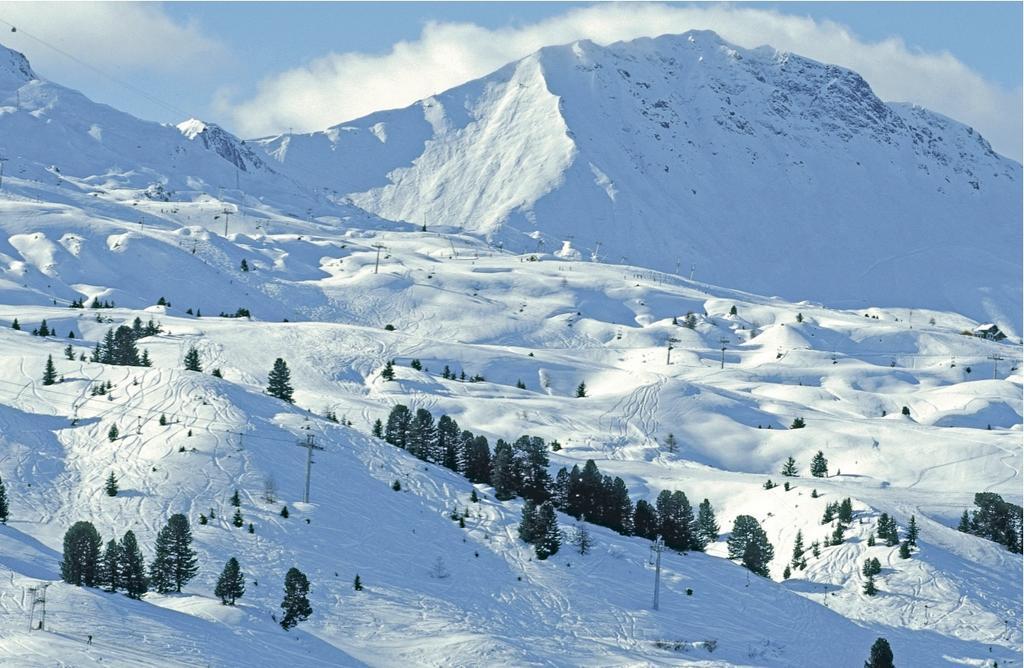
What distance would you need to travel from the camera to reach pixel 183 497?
94.5m

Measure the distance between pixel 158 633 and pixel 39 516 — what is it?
24.7 m

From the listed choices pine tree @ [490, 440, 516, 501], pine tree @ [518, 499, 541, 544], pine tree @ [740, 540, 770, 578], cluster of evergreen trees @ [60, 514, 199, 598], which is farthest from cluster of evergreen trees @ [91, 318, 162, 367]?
pine tree @ [740, 540, 770, 578]

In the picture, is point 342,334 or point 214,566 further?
point 342,334

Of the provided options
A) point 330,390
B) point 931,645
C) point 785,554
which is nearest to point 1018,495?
point 785,554

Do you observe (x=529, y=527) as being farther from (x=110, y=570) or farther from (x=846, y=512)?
(x=110, y=570)

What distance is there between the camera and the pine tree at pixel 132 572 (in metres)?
74.0

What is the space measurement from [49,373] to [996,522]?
276ft

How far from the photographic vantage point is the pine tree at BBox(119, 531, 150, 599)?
243 feet

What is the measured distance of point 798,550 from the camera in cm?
11431

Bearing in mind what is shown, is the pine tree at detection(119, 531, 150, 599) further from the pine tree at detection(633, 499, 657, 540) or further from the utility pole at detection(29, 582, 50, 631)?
the pine tree at detection(633, 499, 657, 540)

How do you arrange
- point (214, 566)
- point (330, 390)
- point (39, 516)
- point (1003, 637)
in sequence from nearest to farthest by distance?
point (214, 566) < point (39, 516) < point (1003, 637) < point (330, 390)

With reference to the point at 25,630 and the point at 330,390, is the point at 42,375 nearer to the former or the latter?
the point at 330,390

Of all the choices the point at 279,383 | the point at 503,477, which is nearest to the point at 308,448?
the point at 503,477

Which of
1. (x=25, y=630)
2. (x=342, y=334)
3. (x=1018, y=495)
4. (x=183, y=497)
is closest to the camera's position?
(x=25, y=630)
